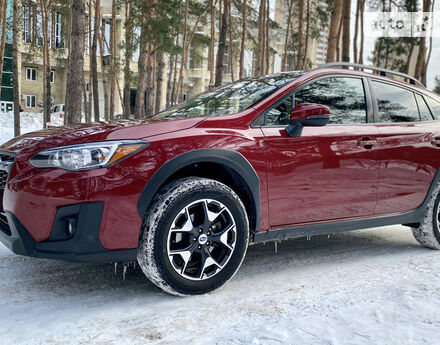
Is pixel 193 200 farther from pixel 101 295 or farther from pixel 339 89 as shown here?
pixel 339 89

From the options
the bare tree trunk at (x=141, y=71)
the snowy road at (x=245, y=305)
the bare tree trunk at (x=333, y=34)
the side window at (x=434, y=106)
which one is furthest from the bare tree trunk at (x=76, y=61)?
the bare tree trunk at (x=333, y=34)

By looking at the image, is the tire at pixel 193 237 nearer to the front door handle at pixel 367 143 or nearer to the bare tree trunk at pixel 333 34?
the front door handle at pixel 367 143

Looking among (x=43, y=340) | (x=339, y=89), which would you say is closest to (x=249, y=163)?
(x=339, y=89)

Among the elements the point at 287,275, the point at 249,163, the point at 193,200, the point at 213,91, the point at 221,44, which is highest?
the point at 221,44

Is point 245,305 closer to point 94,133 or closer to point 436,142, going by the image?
point 94,133

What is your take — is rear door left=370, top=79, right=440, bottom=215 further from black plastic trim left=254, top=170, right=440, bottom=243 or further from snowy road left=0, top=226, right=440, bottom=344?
snowy road left=0, top=226, right=440, bottom=344

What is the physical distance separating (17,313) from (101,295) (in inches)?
20.9

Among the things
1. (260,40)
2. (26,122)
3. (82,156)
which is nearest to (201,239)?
(82,156)

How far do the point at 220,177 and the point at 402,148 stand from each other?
1.76 metres

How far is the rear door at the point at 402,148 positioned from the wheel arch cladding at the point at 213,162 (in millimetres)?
1277

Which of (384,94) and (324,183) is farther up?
(384,94)

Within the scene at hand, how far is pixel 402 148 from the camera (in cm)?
399

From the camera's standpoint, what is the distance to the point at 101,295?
3.04 m

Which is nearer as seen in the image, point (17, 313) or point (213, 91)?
point (17, 313)
